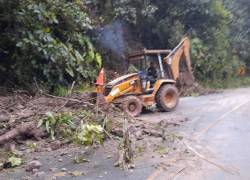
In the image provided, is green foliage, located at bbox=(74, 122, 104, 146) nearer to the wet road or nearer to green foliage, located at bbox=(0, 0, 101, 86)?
the wet road

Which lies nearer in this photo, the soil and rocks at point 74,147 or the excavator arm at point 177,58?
the soil and rocks at point 74,147

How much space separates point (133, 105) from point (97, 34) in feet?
31.6

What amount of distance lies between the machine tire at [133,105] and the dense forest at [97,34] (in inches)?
139

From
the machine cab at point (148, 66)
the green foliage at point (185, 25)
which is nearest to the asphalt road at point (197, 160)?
the machine cab at point (148, 66)

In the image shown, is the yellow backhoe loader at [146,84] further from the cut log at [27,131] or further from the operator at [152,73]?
the cut log at [27,131]

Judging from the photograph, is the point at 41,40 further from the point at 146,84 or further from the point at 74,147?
the point at 74,147

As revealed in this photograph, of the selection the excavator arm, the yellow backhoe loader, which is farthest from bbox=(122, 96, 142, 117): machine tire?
the excavator arm

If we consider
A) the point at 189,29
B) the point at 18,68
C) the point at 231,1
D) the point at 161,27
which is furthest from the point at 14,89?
the point at 231,1

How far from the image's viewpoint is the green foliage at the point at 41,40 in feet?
51.7

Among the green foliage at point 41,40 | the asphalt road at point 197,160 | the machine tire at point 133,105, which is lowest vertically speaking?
the asphalt road at point 197,160

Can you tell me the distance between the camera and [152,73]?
1565 centimetres

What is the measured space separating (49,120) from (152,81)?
6.27 meters

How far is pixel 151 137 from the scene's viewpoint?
33.9 ft

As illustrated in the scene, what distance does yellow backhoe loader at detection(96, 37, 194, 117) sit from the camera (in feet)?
47.3
